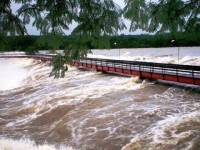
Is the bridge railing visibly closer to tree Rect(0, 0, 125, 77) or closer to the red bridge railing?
the red bridge railing

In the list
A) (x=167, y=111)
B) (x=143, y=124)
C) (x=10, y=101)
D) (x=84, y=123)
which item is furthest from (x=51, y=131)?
(x=10, y=101)

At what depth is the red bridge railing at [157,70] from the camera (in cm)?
2147

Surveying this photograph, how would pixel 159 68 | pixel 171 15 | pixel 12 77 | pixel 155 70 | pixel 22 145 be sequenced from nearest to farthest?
pixel 171 15
pixel 22 145
pixel 159 68
pixel 155 70
pixel 12 77

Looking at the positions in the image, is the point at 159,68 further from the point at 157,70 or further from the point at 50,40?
the point at 50,40

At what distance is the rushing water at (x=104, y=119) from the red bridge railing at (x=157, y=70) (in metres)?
0.81

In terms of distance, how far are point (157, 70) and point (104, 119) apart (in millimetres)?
12595

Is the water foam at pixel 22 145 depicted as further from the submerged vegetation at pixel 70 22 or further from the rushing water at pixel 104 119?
the submerged vegetation at pixel 70 22

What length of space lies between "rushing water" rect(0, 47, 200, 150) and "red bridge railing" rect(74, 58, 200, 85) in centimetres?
81

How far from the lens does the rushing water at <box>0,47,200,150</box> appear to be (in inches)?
472

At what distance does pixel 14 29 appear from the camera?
4746mm

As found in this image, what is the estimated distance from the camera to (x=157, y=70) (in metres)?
26.4

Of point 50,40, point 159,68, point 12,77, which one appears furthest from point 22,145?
point 12,77

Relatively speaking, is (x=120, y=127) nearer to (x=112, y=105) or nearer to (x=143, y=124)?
(x=143, y=124)

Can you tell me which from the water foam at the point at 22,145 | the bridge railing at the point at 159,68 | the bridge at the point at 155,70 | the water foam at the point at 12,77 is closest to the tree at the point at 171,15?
the water foam at the point at 22,145
